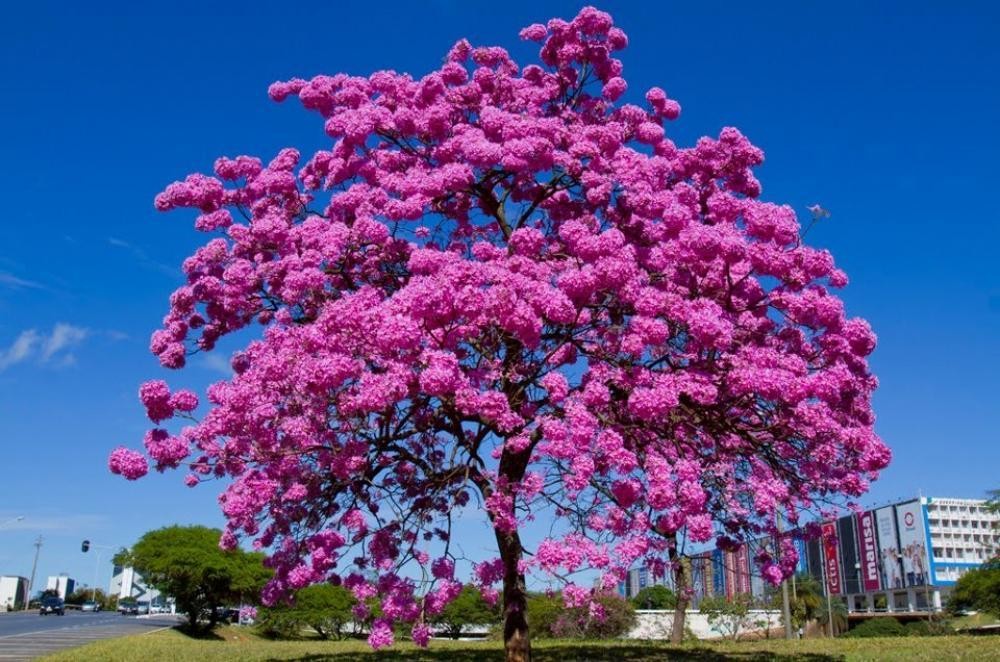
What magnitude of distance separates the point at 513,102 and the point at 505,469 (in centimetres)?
728

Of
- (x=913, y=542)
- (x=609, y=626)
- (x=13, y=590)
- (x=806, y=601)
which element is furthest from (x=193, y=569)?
(x=913, y=542)

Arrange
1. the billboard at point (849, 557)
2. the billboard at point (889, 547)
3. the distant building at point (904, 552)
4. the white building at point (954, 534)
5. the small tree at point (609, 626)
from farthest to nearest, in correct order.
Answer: the billboard at point (849, 557)
the billboard at point (889, 547)
the white building at point (954, 534)
the distant building at point (904, 552)
the small tree at point (609, 626)

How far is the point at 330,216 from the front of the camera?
16031mm

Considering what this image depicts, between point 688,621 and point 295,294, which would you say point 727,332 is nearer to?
point 295,294

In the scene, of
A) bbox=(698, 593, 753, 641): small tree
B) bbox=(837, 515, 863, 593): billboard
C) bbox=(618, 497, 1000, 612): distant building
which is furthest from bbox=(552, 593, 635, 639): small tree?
bbox=(837, 515, 863, 593): billboard

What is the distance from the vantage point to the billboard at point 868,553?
13900cm

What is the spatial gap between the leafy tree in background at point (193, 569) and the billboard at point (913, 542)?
104 meters

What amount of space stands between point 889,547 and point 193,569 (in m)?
122

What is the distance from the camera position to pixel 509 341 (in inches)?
524

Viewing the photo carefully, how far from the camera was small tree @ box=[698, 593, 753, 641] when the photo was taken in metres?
46.0

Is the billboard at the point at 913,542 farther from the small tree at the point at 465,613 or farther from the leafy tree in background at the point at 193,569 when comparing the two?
the leafy tree in background at the point at 193,569

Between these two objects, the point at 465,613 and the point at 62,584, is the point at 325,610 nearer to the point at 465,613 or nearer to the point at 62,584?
the point at 465,613

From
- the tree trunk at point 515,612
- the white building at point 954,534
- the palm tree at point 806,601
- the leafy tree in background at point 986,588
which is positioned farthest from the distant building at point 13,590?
the white building at point 954,534

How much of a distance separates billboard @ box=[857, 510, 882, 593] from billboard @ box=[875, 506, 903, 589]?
0.94 metres
